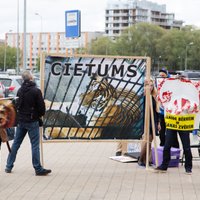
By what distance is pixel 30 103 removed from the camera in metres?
9.11

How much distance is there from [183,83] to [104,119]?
1.51 metres

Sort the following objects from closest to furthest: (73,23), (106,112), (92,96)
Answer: (92,96), (106,112), (73,23)

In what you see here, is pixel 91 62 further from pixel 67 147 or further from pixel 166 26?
pixel 166 26

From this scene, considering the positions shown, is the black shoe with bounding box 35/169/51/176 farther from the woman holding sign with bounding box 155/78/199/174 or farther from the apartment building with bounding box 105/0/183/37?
the apartment building with bounding box 105/0/183/37

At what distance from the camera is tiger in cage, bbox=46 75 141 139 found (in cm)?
970

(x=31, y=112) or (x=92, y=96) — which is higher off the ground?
(x=92, y=96)

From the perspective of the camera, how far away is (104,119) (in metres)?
9.88

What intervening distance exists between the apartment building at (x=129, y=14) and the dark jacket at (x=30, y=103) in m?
178

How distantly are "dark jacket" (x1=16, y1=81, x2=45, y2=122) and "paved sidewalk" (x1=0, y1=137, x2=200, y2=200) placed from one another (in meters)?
0.99

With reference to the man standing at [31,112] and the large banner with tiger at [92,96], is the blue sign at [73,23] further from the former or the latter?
the man standing at [31,112]

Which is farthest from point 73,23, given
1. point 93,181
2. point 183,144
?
point 93,181

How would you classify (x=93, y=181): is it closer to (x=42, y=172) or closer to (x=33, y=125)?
(x=42, y=172)

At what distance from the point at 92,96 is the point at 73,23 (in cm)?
764

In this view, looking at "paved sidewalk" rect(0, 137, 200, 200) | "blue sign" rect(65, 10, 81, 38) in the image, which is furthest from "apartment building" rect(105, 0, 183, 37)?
"paved sidewalk" rect(0, 137, 200, 200)
